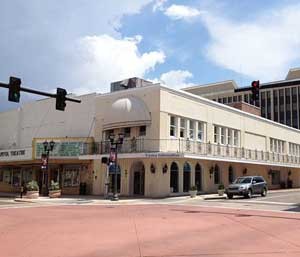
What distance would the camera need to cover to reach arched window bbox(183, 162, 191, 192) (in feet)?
123

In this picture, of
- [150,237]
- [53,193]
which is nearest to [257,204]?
[150,237]

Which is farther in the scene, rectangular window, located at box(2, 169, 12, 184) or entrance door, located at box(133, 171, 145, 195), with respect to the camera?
rectangular window, located at box(2, 169, 12, 184)

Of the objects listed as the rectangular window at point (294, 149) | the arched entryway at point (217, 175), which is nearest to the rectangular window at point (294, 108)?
the rectangular window at point (294, 149)

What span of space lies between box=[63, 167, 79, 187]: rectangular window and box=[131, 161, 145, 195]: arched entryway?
6358mm

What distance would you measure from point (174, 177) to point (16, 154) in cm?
1709

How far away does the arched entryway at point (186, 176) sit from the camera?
37.6 metres

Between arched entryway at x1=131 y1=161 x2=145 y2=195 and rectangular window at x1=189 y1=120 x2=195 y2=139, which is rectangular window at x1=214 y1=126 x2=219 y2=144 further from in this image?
arched entryway at x1=131 y1=161 x2=145 y2=195

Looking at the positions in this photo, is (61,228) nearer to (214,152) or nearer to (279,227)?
(279,227)

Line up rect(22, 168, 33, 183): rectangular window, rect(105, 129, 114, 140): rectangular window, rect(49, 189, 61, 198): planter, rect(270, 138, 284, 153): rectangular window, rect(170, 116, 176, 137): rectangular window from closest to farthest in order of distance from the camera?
rect(49, 189, 61, 198): planter → rect(170, 116, 176, 137): rectangular window → rect(105, 129, 114, 140): rectangular window → rect(22, 168, 33, 183): rectangular window → rect(270, 138, 284, 153): rectangular window

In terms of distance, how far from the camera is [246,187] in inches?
1320

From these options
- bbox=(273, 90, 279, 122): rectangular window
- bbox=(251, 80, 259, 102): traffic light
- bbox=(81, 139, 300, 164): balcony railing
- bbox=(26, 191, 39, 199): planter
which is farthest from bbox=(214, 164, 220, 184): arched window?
bbox=(273, 90, 279, 122): rectangular window

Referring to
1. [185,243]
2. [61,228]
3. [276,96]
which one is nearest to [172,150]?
[61,228]

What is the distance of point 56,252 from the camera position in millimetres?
10617

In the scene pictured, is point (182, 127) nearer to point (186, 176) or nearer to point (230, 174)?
point (186, 176)
